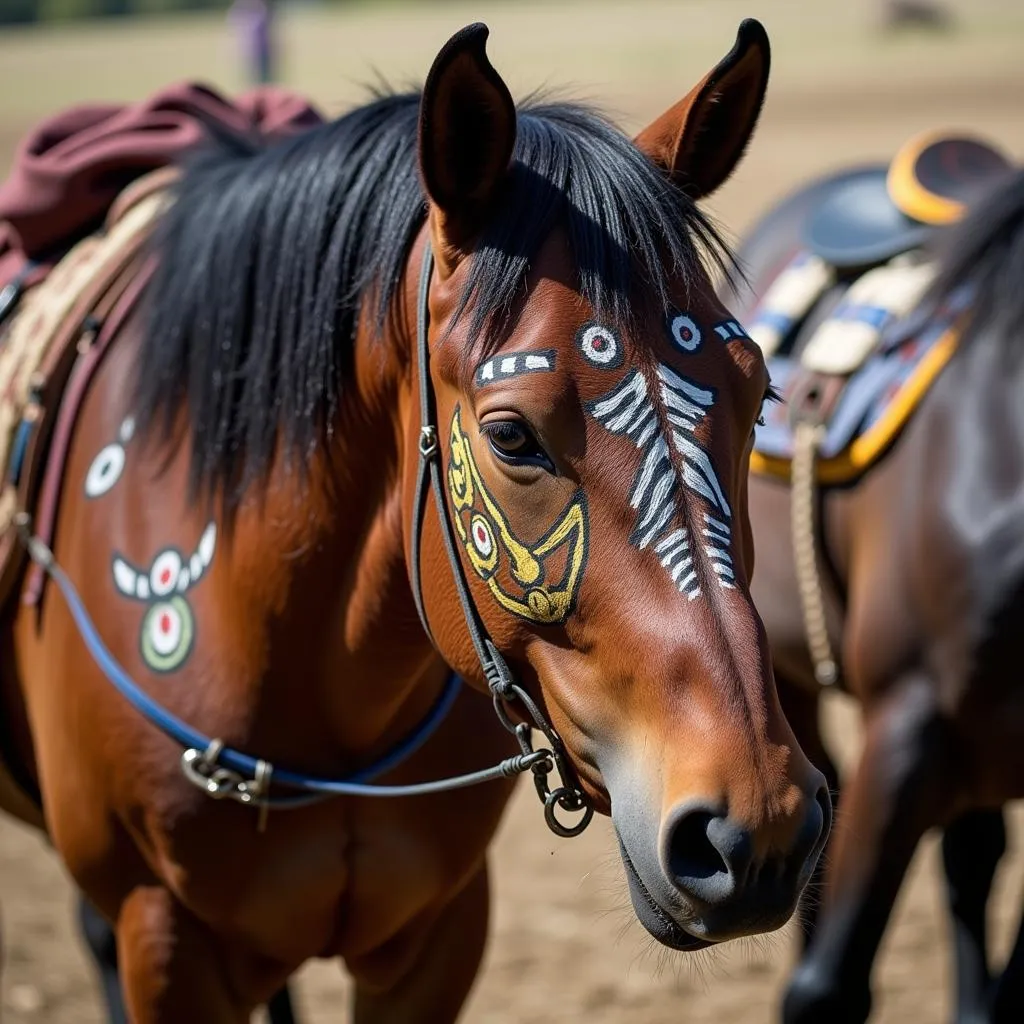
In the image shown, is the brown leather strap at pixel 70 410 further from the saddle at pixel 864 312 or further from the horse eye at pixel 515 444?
the saddle at pixel 864 312

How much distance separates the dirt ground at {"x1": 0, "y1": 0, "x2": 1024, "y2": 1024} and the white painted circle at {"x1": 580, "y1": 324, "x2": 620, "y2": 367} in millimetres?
624

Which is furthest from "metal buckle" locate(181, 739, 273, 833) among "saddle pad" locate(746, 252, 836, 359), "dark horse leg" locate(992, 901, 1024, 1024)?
"saddle pad" locate(746, 252, 836, 359)

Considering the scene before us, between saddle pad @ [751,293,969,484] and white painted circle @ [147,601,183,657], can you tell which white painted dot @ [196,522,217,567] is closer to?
white painted circle @ [147,601,183,657]

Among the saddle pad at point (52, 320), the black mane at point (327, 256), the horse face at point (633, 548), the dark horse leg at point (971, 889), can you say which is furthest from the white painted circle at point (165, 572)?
the dark horse leg at point (971, 889)

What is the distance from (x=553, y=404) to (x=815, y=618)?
199 cm

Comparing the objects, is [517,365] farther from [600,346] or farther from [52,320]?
[52,320]

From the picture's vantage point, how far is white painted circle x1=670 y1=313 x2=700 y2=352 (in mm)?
1791

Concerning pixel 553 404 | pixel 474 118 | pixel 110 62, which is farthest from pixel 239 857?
pixel 110 62

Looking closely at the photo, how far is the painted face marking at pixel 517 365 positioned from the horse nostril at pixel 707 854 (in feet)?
A: 1.81

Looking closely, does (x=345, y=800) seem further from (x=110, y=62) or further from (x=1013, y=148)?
(x=110, y=62)

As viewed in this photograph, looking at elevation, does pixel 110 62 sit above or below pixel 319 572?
below

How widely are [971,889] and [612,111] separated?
2.41m

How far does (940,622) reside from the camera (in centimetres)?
310

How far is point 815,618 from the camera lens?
3.55m
